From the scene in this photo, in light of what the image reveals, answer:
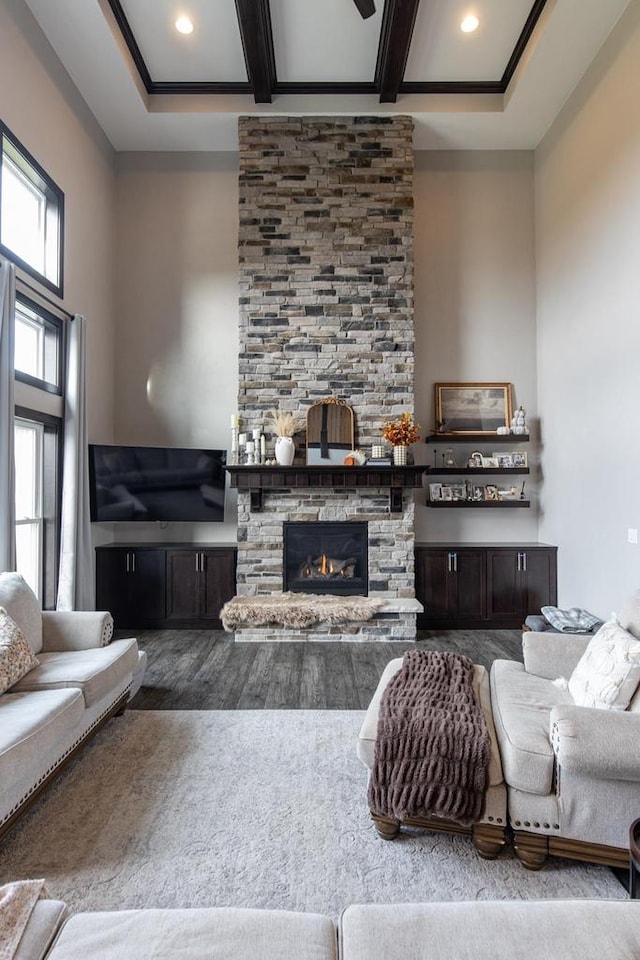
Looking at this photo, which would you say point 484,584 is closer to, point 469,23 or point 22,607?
point 22,607

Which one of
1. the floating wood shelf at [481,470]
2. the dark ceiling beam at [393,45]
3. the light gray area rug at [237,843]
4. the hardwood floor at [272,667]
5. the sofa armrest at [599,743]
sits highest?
the dark ceiling beam at [393,45]

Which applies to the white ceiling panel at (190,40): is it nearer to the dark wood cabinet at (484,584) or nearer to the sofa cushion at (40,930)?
the dark wood cabinet at (484,584)

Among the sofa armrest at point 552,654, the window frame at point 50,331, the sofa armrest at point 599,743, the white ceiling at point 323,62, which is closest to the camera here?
the sofa armrest at point 599,743

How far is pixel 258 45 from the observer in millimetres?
4441

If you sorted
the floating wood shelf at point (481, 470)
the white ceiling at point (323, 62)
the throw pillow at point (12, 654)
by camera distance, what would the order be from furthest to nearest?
the floating wood shelf at point (481, 470) → the white ceiling at point (323, 62) → the throw pillow at point (12, 654)

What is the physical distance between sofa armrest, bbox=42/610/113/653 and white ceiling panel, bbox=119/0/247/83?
4.81 metres

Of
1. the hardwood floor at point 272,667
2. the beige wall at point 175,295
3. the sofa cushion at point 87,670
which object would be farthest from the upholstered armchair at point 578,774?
the beige wall at point 175,295

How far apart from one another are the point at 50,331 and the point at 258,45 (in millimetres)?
3009

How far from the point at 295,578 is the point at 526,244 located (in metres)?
4.44

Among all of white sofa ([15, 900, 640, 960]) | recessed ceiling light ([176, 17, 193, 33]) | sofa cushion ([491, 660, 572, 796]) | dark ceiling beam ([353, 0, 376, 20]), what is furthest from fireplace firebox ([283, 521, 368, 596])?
recessed ceiling light ([176, 17, 193, 33])

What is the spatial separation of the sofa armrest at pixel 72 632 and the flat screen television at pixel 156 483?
1922 millimetres

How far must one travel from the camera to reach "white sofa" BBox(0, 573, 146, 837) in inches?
80.5

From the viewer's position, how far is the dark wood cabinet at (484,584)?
5273 millimetres

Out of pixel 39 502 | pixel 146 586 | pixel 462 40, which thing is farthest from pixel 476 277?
pixel 39 502
